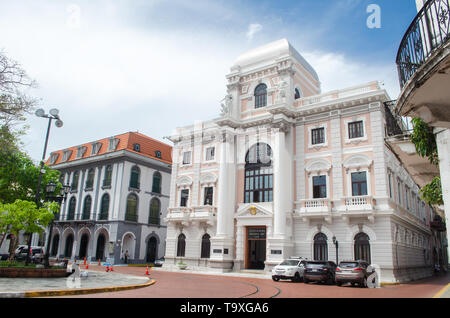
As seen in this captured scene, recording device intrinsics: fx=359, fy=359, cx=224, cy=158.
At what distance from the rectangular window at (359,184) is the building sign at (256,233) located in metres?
7.90

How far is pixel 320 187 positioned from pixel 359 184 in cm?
296

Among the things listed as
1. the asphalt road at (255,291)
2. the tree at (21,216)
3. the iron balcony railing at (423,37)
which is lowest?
the asphalt road at (255,291)

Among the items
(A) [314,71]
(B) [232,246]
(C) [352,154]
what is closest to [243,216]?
(B) [232,246]

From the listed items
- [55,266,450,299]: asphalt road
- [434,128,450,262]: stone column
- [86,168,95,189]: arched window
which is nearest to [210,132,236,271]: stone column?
[55,266,450,299]: asphalt road

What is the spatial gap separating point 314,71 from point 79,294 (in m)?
32.1

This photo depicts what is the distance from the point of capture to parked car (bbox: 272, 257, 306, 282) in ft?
69.6

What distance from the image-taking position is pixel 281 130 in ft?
97.0

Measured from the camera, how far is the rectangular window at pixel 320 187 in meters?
27.6

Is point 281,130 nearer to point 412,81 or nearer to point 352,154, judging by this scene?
point 352,154

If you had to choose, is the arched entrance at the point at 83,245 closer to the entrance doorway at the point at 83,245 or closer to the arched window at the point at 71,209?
the entrance doorway at the point at 83,245

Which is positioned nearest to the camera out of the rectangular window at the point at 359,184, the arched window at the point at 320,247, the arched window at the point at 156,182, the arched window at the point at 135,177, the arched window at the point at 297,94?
the rectangular window at the point at 359,184

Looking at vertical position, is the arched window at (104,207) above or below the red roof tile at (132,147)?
below

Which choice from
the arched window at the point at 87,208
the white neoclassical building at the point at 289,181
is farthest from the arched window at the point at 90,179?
the white neoclassical building at the point at 289,181

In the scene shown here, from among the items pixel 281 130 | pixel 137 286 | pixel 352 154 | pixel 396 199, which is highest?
pixel 281 130
